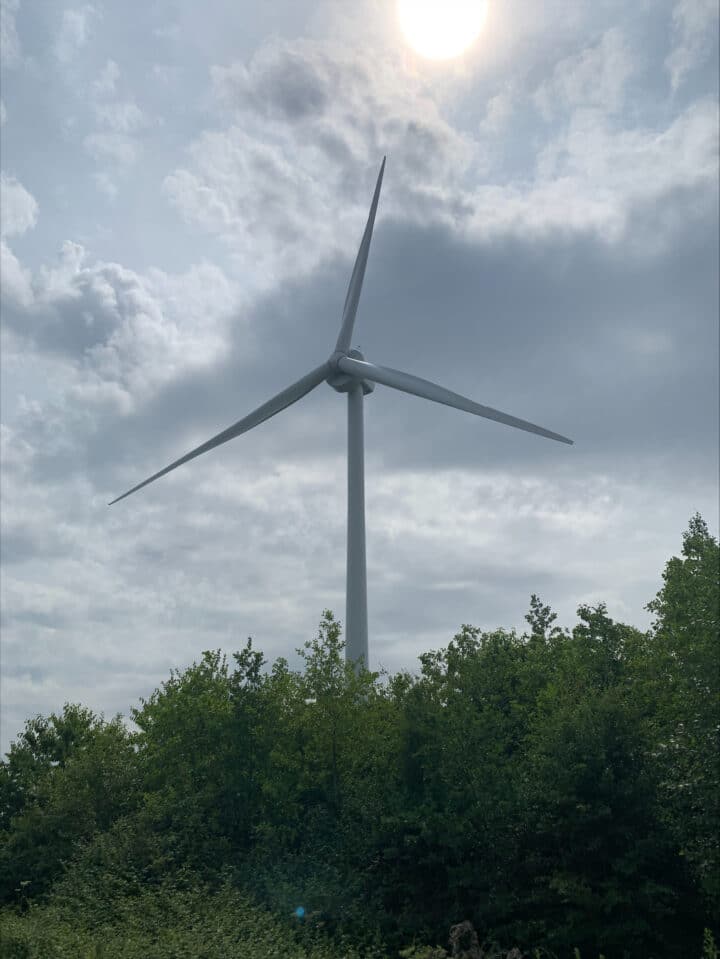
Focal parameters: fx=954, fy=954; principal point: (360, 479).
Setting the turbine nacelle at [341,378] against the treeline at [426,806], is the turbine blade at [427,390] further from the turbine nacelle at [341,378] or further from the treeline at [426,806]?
the treeline at [426,806]

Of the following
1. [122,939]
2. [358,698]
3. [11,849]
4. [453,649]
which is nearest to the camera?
[122,939]

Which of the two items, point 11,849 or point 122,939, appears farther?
point 11,849

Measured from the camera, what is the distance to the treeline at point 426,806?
98.4ft

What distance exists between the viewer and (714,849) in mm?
28812

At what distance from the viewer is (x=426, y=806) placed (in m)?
34.5

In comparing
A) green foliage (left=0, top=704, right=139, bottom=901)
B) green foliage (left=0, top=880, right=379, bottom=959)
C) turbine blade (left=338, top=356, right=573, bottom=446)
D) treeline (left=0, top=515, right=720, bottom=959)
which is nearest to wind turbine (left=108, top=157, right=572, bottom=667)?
turbine blade (left=338, top=356, right=573, bottom=446)

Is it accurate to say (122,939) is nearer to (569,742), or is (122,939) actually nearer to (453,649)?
(569,742)

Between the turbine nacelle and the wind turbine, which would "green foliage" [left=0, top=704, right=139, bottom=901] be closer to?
the wind turbine

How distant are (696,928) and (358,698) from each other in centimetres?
1931

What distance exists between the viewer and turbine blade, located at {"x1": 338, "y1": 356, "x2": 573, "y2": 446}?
51500 mm

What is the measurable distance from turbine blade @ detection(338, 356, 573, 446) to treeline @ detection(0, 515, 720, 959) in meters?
11.7

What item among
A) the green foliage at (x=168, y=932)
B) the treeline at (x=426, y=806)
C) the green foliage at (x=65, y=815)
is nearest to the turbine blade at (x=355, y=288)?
the treeline at (x=426, y=806)

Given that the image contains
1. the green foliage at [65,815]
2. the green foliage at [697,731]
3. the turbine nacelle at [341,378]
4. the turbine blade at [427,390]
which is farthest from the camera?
the turbine nacelle at [341,378]

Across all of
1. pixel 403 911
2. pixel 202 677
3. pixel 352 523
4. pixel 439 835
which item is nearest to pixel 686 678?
pixel 439 835
